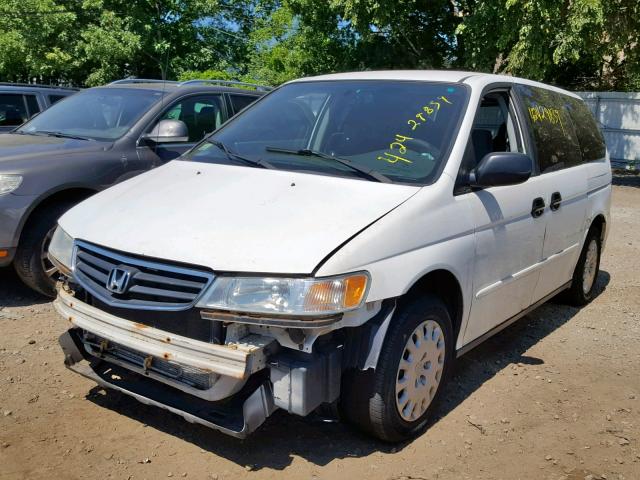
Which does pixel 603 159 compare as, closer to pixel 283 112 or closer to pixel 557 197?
pixel 557 197

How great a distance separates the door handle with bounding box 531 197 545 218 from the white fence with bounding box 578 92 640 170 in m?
15.4

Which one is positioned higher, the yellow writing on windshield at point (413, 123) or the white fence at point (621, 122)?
the yellow writing on windshield at point (413, 123)

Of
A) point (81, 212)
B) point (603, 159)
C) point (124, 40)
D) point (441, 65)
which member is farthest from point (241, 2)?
point (81, 212)

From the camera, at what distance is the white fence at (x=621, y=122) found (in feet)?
60.1

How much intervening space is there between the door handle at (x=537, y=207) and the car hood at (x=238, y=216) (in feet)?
4.21

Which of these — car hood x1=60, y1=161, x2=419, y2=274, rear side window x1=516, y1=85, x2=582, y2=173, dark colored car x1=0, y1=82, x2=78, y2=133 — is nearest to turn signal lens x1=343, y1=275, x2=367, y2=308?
car hood x1=60, y1=161, x2=419, y2=274

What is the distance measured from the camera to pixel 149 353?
117 inches

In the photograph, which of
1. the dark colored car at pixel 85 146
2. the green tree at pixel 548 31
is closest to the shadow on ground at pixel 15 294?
the dark colored car at pixel 85 146

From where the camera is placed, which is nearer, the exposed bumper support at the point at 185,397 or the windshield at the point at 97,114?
the exposed bumper support at the point at 185,397

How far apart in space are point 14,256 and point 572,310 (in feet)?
15.3

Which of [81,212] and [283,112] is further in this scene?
[283,112]

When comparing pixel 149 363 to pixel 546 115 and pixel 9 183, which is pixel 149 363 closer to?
pixel 9 183

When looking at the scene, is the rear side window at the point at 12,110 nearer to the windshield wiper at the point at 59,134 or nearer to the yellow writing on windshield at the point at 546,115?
the windshield wiper at the point at 59,134

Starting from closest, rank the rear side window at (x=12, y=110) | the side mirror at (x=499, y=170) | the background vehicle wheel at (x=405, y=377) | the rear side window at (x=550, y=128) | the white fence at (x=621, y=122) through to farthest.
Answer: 1. the background vehicle wheel at (x=405, y=377)
2. the side mirror at (x=499, y=170)
3. the rear side window at (x=550, y=128)
4. the rear side window at (x=12, y=110)
5. the white fence at (x=621, y=122)
